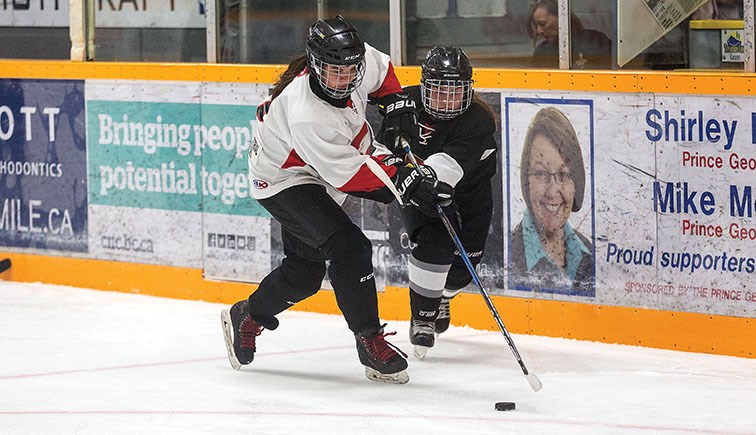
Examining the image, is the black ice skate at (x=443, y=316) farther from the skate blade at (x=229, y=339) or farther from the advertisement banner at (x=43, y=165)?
the advertisement banner at (x=43, y=165)

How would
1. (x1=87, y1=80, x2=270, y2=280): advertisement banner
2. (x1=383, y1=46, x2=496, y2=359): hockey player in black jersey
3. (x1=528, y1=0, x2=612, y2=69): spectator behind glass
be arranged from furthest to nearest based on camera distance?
(x1=87, y1=80, x2=270, y2=280): advertisement banner → (x1=528, y1=0, x2=612, y2=69): spectator behind glass → (x1=383, y1=46, x2=496, y2=359): hockey player in black jersey

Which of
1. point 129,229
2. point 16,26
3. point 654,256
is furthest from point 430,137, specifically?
point 16,26

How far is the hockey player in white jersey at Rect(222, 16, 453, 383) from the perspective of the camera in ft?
14.0

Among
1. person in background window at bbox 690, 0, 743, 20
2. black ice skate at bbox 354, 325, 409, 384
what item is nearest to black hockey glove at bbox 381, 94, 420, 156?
black ice skate at bbox 354, 325, 409, 384

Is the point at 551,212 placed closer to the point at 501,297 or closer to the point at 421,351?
the point at 501,297

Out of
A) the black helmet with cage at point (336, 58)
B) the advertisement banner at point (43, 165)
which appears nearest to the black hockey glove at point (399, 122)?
the black helmet with cage at point (336, 58)

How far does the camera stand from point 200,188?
6.24 meters

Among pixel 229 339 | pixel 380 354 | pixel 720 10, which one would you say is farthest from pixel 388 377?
pixel 720 10

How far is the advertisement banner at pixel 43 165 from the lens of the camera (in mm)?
6629

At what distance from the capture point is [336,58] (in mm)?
4230

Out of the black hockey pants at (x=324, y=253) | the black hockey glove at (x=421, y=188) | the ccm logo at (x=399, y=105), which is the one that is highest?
the ccm logo at (x=399, y=105)

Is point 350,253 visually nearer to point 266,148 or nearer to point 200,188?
point 266,148

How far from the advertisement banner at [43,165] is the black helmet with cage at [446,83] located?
245 centimetres

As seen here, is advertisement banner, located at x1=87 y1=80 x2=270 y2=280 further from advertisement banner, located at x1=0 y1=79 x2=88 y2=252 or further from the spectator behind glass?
the spectator behind glass
